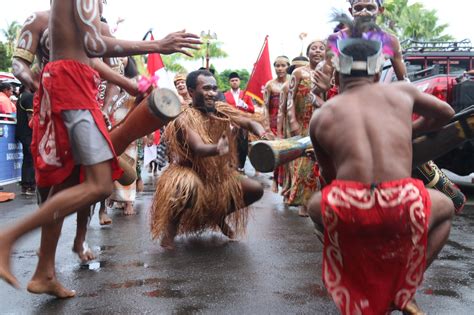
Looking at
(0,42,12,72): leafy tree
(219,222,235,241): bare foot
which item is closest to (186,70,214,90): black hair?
(219,222,235,241): bare foot

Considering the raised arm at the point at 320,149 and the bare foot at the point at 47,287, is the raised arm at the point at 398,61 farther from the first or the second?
the bare foot at the point at 47,287

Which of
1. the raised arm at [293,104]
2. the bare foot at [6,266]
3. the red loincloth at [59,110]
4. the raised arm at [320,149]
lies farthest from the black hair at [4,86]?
the raised arm at [320,149]

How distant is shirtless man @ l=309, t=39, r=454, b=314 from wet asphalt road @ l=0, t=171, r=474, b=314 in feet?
2.21

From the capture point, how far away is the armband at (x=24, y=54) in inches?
161

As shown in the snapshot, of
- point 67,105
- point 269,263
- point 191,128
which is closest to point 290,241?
point 269,263

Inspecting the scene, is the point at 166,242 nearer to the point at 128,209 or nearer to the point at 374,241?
the point at 128,209

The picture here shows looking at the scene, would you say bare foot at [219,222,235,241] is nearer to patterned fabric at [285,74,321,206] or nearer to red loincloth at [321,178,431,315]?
patterned fabric at [285,74,321,206]

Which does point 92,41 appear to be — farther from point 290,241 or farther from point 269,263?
Answer: point 290,241

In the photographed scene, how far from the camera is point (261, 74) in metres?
11.1

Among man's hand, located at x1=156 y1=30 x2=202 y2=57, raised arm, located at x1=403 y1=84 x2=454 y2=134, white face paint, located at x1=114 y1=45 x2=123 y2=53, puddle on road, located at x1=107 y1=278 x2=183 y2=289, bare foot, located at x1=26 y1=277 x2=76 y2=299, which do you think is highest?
man's hand, located at x1=156 y1=30 x2=202 y2=57

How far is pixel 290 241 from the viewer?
546 centimetres

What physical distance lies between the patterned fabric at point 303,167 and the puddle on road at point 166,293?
3.31 m

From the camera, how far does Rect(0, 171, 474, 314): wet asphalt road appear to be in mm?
3553

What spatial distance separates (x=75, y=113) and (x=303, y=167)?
3914 millimetres
